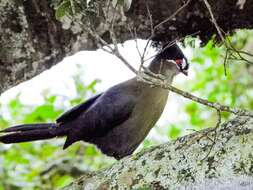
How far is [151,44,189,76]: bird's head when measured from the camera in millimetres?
2646

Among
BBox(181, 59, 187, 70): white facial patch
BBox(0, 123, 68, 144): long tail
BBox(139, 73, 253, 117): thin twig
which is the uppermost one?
BBox(181, 59, 187, 70): white facial patch

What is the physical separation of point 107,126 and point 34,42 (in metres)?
0.63

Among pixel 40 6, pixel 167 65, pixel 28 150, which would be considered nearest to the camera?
pixel 40 6

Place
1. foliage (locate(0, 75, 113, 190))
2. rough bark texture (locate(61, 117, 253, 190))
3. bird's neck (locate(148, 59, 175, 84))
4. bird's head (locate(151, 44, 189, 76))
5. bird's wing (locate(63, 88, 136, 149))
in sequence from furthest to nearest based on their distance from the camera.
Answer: foliage (locate(0, 75, 113, 190)), bird's neck (locate(148, 59, 175, 84)), bird's head (locate(151, 44, 189, 76)), bird's wing (locate(63, 88, 136, 149)), rough bark texture (locate(61, 117, 253, 190))

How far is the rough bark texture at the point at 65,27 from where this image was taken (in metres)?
2.08

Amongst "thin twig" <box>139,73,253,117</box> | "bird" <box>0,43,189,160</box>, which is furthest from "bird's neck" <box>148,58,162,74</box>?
"thin twig" <box>139,73,253,117</box>

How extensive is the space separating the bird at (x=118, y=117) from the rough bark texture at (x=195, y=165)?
102 cm

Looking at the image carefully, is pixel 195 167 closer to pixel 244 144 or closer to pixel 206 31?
pixel 244 144

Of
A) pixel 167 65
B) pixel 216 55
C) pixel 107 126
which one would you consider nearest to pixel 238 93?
pixel 216 55

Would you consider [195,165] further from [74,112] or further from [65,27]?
[74,112]

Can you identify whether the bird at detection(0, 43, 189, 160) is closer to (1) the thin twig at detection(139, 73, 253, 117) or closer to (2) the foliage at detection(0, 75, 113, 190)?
(2) the foliage at detection(0, 75, 113, 190)

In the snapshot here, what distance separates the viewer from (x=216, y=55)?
4148mm

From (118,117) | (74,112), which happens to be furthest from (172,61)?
(74,112)

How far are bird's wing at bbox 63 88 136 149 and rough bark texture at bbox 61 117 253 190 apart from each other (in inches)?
40.0
